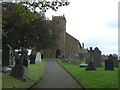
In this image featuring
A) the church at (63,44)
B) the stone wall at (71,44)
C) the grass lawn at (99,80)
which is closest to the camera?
the grass lawn at (99,80)

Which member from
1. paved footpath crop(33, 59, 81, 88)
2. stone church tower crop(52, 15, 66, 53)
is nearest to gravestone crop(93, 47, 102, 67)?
paved footpath crop(33, 59, 81, 88)

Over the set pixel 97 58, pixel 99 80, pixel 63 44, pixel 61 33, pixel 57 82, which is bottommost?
pixel 57 82

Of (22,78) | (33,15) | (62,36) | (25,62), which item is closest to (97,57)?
(25,62)

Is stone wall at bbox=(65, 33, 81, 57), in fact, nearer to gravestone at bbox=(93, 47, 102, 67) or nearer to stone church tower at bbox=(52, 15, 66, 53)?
stone church tower at bbox=(52, 15, 66, 53)

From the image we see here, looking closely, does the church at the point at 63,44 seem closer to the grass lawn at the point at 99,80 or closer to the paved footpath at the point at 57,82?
the paved footpath at the point at 57,82

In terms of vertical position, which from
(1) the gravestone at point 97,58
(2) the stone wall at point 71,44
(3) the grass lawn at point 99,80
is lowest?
(3) the grass lawn at point 99,80

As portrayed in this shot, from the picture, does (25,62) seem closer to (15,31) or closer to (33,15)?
(33,15)

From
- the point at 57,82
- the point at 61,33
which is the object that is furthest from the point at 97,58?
the point at 61,33

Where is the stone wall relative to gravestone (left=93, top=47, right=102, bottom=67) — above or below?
above

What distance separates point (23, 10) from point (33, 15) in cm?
83

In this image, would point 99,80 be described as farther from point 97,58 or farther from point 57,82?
point 97,58

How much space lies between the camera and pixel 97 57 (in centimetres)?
2617

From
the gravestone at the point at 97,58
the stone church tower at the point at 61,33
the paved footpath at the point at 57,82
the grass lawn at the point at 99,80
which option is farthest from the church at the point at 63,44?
the grass lawn at the point at 99,80

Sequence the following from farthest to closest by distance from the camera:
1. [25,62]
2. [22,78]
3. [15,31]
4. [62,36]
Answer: [62,36] → [15,31] → [25,62] → [22,78]
